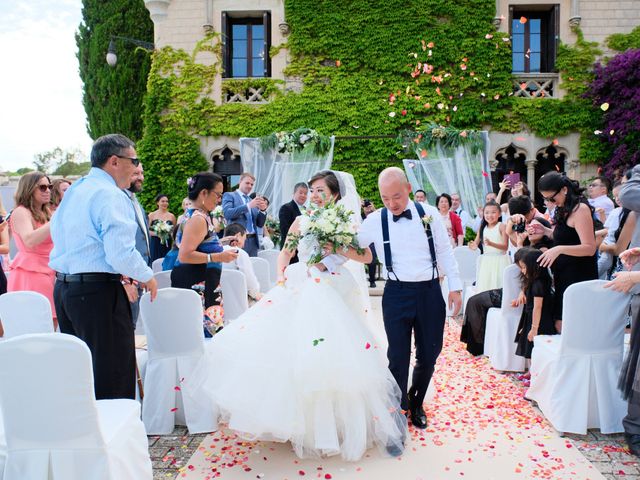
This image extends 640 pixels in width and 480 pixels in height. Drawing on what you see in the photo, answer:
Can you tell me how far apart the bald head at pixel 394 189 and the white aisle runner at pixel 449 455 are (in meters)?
0.96

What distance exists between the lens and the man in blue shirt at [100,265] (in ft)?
10.0

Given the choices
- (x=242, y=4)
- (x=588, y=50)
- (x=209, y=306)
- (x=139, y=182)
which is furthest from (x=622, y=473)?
(x=242, y=4)

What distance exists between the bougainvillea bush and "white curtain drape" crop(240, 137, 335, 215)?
645 cm

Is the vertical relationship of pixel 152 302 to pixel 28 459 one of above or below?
above

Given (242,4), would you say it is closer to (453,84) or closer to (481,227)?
(453,84)

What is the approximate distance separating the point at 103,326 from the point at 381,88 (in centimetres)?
1117

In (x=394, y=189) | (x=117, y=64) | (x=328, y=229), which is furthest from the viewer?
(x=117, y=64)

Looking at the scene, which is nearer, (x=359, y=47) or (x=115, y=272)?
(x=115, y=272)

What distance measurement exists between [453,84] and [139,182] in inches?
395

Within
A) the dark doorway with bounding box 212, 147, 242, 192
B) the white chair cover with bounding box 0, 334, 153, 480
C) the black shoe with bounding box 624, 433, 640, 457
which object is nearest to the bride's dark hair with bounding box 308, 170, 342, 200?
the white chair cover with bounding box 0, 334, 153, 480

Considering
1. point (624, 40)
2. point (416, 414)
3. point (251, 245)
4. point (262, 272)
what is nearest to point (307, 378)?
point (416, 414)

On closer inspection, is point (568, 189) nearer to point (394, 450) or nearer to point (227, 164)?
point (394, 450)

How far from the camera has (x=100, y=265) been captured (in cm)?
312

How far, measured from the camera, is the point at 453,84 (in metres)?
12.9
